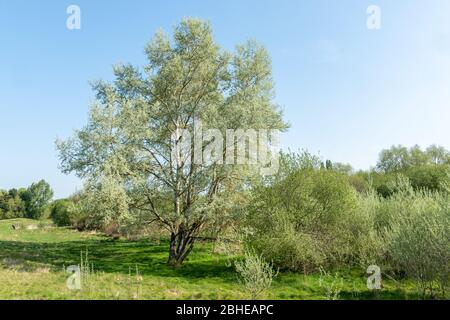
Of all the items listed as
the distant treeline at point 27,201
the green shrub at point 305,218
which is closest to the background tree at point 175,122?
the green shrub at point 305,218

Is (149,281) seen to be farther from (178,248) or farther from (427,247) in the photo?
(427,247)

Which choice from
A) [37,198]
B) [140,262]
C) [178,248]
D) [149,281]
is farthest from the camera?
[37,198]

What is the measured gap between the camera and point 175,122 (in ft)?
90.6

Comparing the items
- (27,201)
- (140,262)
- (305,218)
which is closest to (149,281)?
(140,262)

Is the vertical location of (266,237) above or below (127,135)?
below

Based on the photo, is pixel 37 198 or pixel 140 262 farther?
pixel 37 198

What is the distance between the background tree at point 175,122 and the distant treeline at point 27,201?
308ft

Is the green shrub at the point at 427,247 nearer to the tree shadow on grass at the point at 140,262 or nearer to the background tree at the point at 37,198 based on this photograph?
the tree shadow on grass at the point at 140,262

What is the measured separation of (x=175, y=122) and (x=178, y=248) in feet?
31.4

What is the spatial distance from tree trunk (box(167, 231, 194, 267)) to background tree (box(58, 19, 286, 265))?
0.08 metres
